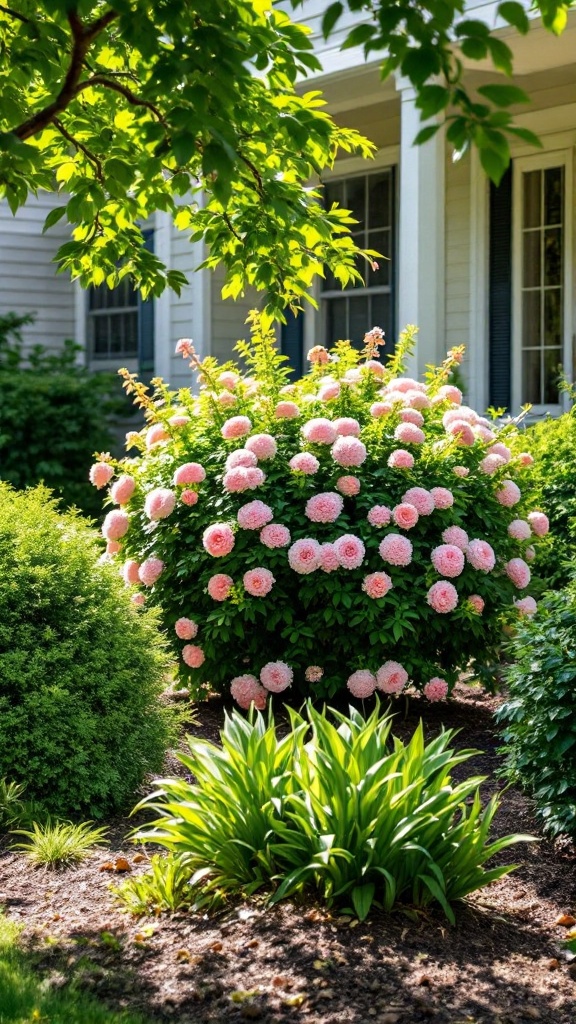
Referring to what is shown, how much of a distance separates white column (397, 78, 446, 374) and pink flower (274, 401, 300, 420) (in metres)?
3.19

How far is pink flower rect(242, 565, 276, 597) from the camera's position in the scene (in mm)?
5676

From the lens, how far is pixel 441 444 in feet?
20.1

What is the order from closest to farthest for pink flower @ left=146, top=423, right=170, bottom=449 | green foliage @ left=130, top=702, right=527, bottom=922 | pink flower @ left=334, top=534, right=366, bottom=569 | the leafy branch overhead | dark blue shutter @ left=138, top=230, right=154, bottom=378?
the leafy branch overhead
green foliage @ left=130, top=702, right=527, bottom=922
pink flower @ left=334, top=534, right=366, bottom=569
pink flower @ left=146, top=423, right=170, bottom=449
dark blue shutter @ left=138, top=230, right=154, bottom=378

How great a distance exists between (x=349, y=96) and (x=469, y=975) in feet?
27.9

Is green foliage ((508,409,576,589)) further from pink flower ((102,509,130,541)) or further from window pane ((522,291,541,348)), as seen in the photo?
window pane ((522,291,541,348))

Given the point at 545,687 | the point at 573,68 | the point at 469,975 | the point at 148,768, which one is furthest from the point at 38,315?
the point at 469,975

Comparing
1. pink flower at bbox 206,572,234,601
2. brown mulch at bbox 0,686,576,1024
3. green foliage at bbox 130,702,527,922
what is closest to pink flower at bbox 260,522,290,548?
pink flower at bbox 206,572,234,601

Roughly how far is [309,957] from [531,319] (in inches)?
315

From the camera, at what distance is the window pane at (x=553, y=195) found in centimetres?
1018

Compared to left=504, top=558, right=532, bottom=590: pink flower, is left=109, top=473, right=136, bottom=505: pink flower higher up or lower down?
higher up

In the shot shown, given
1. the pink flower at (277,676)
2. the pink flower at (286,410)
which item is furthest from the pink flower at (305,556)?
the pink flower at (286,410)

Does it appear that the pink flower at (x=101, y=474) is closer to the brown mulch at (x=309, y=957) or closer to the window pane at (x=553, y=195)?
the brown mulch at (x=309, y=957)

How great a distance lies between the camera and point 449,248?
430 inches

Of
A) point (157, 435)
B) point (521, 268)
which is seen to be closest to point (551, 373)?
point (521, 268)
